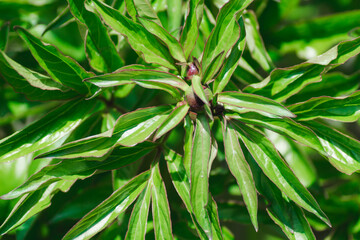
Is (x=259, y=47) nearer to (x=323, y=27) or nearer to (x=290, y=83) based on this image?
(x=290, y=83)

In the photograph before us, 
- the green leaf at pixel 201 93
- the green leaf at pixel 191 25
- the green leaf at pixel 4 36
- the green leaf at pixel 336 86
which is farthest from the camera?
the green leaf at pixel 336 86

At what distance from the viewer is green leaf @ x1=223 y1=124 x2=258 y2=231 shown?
58 cm

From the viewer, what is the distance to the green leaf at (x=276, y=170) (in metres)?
0.61

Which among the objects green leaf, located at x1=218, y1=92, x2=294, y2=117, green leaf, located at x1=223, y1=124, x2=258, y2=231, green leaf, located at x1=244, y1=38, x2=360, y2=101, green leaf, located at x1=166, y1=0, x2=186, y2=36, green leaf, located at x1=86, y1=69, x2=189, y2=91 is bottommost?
green leaf, located at x1=223, y1=124, x2=258, y2=231

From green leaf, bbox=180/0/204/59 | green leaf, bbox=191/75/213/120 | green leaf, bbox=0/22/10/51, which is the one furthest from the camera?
green leaf, bbox=0/22/10/51

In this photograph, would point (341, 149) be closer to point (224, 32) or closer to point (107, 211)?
point (224, 32)

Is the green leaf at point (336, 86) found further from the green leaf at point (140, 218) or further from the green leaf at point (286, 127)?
the green leaf at point (140, 218)

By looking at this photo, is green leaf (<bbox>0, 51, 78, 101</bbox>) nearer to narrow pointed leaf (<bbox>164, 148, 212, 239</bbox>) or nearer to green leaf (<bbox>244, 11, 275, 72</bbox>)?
narrow pointed leaf (<bbox>164, 148, 212, 239</bbox>)

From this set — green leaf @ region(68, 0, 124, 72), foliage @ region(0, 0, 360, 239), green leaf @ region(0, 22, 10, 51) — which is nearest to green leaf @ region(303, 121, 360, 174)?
foliage @ region(0, 0, 360, 239)

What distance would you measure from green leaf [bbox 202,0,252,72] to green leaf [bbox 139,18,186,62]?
1.9 inches

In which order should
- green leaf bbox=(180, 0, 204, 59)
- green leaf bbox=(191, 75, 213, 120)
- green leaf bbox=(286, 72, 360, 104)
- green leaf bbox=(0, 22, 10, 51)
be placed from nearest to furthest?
green leaf bbox=(191, 75, 213, 120), green leaf bbox=(180, 0, 204, 59), green leaf bbox=(0, 22, 10, 51), green leaf bbox=(286, 72, 360, 104)

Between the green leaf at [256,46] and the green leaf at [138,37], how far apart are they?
0.82 ft

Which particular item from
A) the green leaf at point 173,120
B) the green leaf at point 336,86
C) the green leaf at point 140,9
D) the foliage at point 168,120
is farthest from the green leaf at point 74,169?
the green leaf at point 336,86

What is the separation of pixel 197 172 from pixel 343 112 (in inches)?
12.2
